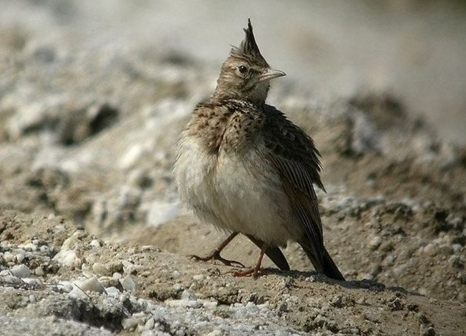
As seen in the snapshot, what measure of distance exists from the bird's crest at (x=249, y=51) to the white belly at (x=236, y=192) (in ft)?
3.14

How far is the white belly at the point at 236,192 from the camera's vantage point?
7.60m

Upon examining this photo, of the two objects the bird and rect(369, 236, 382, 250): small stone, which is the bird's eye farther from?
rect(369, 236, 382, 250): small stone

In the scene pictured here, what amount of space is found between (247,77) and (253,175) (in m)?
1.08

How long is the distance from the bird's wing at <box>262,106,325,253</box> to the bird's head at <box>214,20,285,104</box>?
212 mm

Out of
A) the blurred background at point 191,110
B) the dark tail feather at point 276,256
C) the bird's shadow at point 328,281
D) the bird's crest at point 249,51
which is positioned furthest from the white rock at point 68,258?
the bird's crest at point 249,51

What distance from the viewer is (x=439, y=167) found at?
12.4 m

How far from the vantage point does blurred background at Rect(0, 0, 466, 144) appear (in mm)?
15602

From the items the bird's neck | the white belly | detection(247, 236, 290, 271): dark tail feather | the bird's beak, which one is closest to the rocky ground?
the white belly

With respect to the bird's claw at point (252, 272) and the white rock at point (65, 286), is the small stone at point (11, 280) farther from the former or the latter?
the bird's claw at point (252, 272)

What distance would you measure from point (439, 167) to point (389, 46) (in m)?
7.66

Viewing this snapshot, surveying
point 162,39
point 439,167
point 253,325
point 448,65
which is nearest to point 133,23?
point 162,39

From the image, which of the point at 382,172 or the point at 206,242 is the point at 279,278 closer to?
the point at 206,242

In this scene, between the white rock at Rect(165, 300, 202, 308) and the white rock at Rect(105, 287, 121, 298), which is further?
the white rock at Rect(165, 300, 202, 308)

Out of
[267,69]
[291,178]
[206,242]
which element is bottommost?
[206,242]
